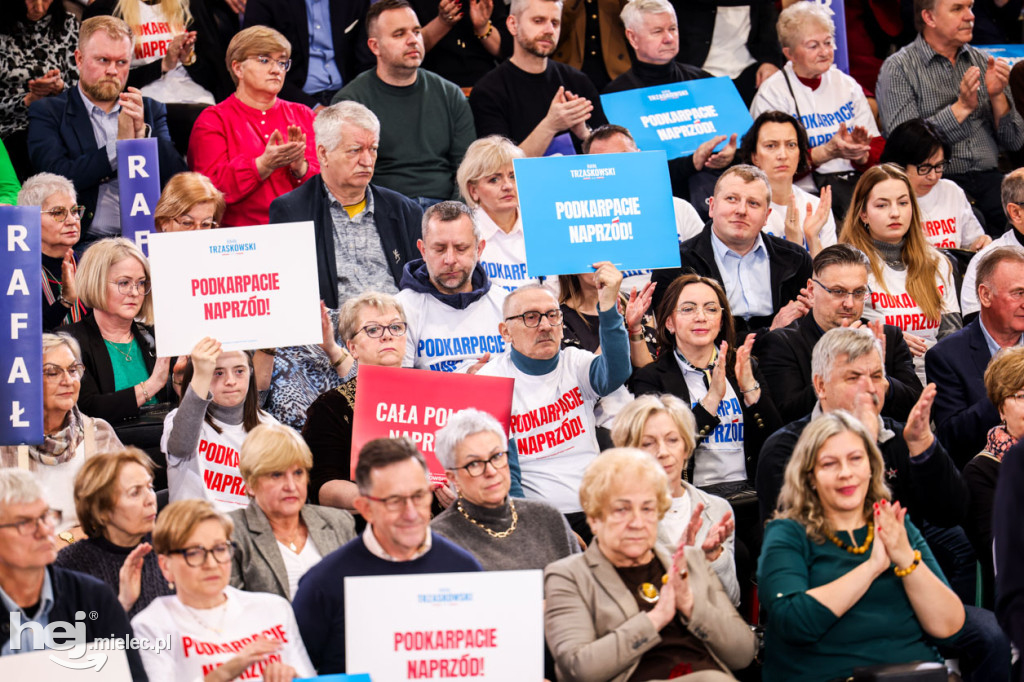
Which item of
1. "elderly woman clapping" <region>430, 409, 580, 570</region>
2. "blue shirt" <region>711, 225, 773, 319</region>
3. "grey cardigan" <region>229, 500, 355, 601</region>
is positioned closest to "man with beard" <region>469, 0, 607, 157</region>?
"blue shirt" <region>711, 225, 773, 319</region>

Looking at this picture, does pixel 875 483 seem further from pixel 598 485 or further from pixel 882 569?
pixel 598 485

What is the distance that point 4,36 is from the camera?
6.70m

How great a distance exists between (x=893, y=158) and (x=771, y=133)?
0.79 meters

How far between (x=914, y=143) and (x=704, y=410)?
2696mm

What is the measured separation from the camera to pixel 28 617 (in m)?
3.63

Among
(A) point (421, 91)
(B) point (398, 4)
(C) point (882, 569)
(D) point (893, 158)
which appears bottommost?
(C) point (882, 569)

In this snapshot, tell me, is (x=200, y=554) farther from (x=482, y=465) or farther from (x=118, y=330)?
(x=118, y=330)

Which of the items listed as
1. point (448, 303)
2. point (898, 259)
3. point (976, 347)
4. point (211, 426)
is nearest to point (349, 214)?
point (448, 303)

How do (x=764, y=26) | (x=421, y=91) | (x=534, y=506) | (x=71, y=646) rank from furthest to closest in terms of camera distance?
(x=764, y=26), (x=421, y=91), (x=534, y=506), (x=71, y=646)

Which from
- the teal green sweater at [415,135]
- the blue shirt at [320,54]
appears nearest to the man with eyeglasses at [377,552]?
the teal green sweater at [415,135]

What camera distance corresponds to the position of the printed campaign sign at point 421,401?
4660mm

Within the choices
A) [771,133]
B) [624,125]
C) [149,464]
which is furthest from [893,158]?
[149,464]

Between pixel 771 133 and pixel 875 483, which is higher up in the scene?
pixel 771 133

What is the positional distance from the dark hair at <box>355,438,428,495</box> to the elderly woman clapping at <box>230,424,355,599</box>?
338 millimetres
